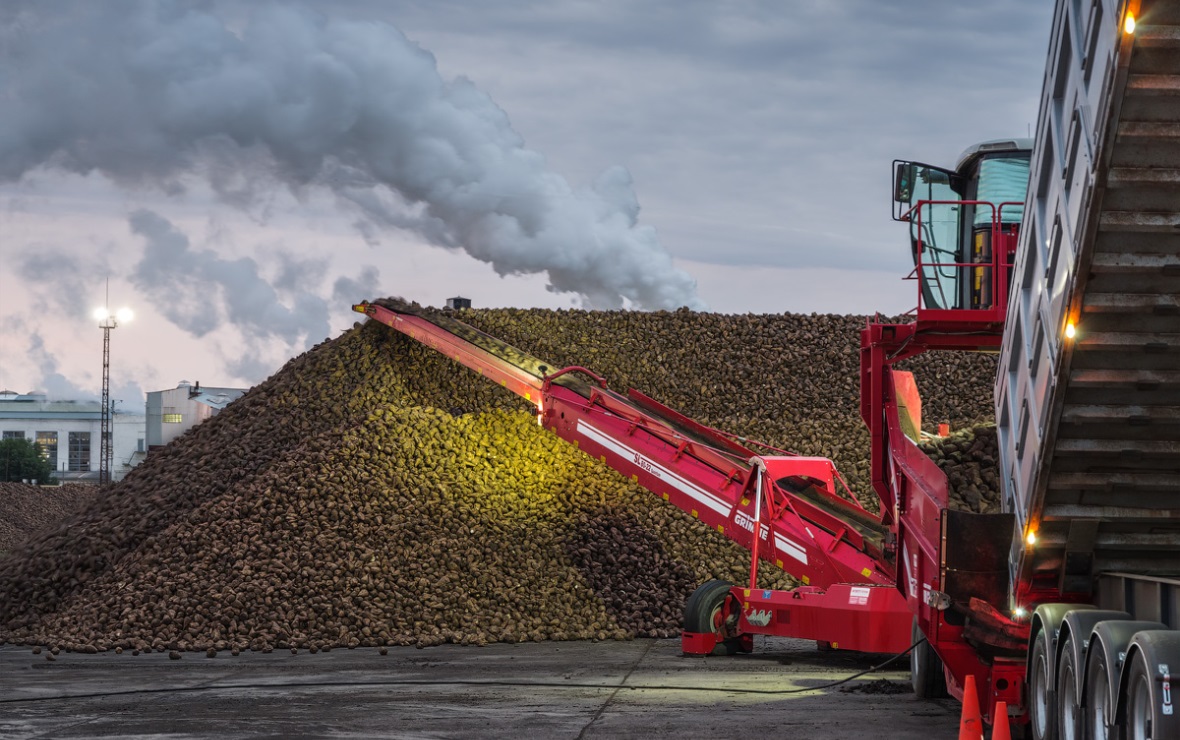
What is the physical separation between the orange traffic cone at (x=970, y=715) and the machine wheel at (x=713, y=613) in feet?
18.3

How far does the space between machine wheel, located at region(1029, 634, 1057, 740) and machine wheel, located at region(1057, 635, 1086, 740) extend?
0.07 meters

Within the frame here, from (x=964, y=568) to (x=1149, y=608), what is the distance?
5.38ft

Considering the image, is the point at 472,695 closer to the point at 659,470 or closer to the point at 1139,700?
the point at 659,470

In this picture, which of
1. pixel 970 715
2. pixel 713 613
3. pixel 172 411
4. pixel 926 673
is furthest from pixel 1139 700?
pixel 172 411

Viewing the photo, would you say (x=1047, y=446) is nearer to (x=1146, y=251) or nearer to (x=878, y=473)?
(x=1146, y=251)

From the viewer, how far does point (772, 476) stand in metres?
13.7

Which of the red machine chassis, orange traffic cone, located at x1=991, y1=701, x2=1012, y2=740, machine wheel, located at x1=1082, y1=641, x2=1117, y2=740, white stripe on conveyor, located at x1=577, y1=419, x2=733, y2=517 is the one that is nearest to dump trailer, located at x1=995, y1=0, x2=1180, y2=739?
machine wheel, located at x1=1082, y1=641, x2=1117, y2=740

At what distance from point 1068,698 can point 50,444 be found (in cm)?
7780

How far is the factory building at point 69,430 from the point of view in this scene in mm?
74250

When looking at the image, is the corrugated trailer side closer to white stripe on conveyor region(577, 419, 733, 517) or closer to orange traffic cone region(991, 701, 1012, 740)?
orange traffic cone region(991, 701, 1012, 740)

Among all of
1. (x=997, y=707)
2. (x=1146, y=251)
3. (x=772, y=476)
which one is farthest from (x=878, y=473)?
(x=1146, y=251)

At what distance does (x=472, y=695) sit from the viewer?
11594 millimetres

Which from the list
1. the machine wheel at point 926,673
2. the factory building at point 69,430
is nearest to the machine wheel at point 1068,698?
the machine wheel at point 926,673

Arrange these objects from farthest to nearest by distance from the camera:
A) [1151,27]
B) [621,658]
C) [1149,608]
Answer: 1. [621,658]
2. [1149,608]
3. [1151,27]
